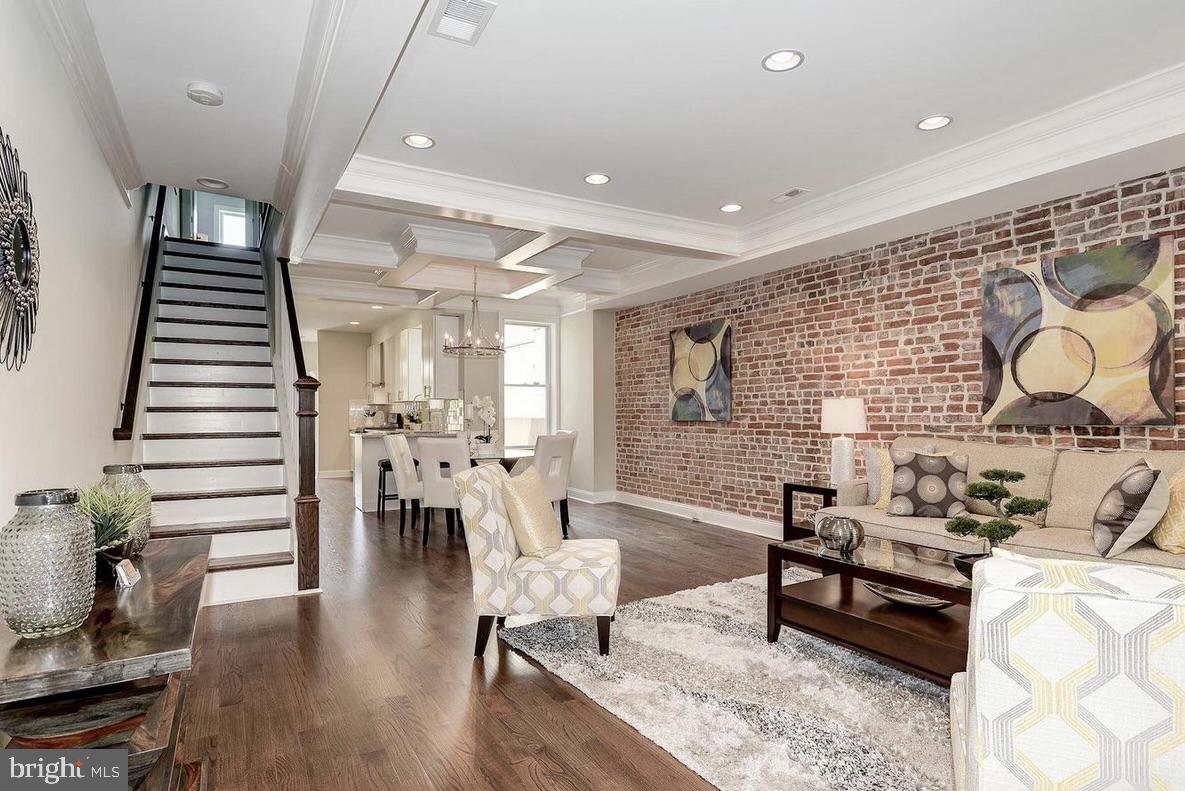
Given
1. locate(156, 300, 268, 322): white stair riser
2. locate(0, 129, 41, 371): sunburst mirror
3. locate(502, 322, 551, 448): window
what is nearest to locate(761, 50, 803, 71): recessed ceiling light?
locate(0, 129, 41, 371): sunburst mirror

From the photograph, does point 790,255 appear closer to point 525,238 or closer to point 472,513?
point 525,238

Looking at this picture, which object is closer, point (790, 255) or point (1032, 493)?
point (1032, 493)

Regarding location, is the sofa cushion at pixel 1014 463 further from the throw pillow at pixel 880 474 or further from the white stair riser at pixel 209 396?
the white stair riser at pixel 209 396

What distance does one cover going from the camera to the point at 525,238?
536 cm

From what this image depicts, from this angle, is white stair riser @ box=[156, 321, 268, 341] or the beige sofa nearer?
the beige sofa

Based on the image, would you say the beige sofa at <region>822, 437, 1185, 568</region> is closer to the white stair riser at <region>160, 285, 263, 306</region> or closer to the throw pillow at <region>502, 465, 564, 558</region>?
the throw pillow at <region>502, 465, 564, 558</region>

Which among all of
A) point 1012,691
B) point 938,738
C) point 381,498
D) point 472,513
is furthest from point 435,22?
point 381,498

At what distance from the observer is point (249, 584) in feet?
13.0

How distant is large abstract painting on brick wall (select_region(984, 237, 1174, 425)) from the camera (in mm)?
3510

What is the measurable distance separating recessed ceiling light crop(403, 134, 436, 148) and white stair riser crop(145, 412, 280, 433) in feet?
8.51

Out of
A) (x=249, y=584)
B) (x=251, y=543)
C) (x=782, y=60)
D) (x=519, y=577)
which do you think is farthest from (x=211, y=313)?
(x=782, y=60)

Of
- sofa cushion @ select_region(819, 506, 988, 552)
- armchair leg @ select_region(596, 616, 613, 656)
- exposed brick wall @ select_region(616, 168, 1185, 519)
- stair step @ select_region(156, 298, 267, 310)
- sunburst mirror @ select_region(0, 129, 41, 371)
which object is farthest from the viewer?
stair step @ select_region(156, 298, 267, 310)

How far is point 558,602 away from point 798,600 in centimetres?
116

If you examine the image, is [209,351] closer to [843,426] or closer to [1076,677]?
[843,426]
